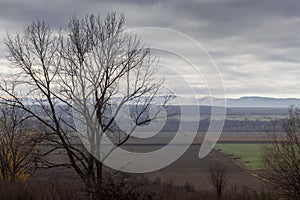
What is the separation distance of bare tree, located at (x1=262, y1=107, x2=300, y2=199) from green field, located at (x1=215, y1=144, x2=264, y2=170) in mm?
17856

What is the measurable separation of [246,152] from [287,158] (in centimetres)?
3548

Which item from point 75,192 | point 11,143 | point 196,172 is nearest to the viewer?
point 75,192

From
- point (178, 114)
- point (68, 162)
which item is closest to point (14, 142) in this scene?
point (68, 162)

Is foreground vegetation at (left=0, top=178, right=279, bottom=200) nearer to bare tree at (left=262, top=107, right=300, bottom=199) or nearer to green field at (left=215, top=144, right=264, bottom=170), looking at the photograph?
bare tree at (left=262, top=107, right=300, bottom=199)

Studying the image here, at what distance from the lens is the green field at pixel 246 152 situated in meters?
47.3

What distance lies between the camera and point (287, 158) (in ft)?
80.2

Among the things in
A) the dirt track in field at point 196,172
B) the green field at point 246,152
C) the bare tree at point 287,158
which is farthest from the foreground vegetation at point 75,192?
the green field at point 246,152

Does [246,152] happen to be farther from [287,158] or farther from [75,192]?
[75,192]

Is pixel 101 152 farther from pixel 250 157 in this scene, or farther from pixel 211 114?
pixel 250 157

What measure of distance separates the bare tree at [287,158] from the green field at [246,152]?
58.6 feet

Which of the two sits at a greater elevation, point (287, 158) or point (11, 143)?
point (11, 143)

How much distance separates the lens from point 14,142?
2866 centimetres

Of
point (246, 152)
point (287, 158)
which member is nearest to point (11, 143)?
point (287, 158)

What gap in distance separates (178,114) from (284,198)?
37.5 feet
